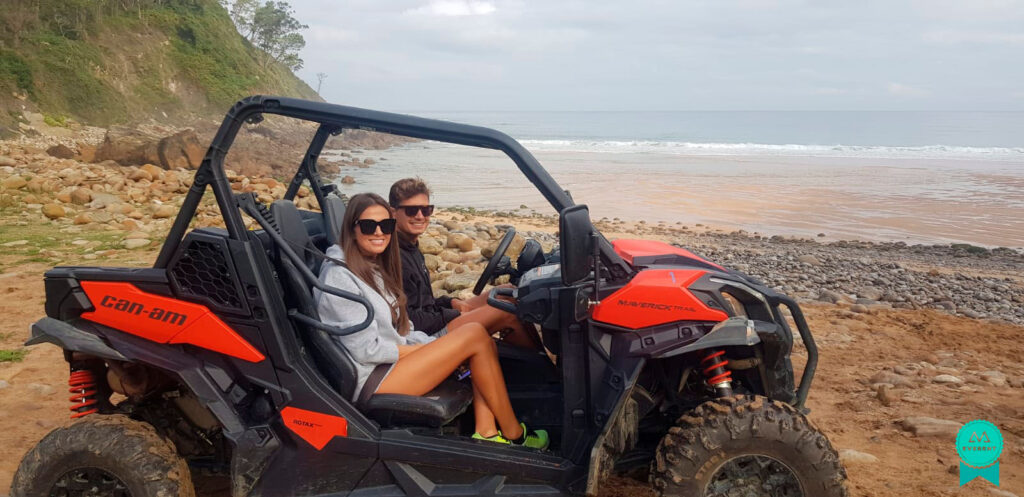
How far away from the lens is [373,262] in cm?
324

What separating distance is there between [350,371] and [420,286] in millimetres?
1013

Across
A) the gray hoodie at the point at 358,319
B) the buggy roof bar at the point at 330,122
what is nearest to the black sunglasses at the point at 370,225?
the gray hoodie at the point at 358,319

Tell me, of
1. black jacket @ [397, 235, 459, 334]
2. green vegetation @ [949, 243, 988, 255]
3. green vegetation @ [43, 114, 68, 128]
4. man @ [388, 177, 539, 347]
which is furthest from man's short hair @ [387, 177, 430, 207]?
green vegetation @ [43, 114, 68, 128]

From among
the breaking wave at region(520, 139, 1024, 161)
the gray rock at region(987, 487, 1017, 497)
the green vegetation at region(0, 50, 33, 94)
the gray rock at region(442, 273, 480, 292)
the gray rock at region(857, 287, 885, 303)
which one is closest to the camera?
the gray rock at region(987, 487, 1017, 497)

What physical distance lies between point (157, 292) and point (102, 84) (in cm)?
3855

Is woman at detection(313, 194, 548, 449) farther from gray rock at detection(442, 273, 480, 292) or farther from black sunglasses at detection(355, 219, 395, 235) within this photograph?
gray rock at detection(442, 273, 480, 292)

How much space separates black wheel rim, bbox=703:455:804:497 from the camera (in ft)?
9.31

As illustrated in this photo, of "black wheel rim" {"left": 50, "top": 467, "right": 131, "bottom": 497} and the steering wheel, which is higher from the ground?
the steering wheel

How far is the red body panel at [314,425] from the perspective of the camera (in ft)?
9.52

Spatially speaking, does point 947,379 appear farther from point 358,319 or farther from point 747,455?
point 358,319

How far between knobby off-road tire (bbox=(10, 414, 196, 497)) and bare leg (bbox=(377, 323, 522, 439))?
986mm

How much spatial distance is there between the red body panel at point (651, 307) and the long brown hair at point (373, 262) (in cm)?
103

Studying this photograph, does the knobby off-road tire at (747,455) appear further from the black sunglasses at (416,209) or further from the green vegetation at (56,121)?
the green vegetation at (56,121)

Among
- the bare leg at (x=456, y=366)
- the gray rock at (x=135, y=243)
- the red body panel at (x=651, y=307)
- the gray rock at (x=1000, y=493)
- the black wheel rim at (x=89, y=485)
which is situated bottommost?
the gray rock at (x=1000, y=493)
